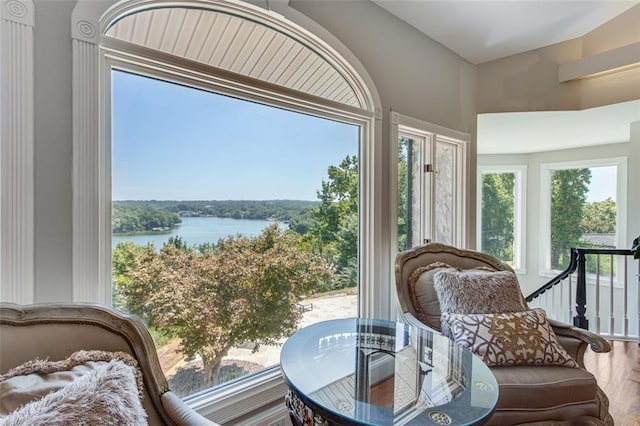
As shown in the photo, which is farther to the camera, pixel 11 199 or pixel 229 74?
pixel 229 74

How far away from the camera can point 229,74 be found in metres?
1.80

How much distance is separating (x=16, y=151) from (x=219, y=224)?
2.94 feet

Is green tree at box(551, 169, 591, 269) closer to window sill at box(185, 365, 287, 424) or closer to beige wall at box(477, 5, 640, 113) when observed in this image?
beige wall at box(477, 5, 640, 113)

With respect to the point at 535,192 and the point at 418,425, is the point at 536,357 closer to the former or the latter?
the point at 418,425

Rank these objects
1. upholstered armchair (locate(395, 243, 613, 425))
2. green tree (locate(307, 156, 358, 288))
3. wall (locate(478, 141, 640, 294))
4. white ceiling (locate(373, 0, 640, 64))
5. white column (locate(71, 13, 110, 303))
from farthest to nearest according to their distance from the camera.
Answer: wall (locate(478, 141, 640, 294)), white ceiling (locate(373, 0, 640, 64)), green tree (locate(307, 156, 358, 288)), upholstered armchair (locate(395, 243, 613, 425)), white column (locate(71, 13, 110, 303))

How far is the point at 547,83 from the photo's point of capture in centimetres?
327

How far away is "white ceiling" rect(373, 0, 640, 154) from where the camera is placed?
8.29 feet

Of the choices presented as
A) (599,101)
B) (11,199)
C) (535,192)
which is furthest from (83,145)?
(535,192)

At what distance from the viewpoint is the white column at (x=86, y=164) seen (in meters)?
1.35

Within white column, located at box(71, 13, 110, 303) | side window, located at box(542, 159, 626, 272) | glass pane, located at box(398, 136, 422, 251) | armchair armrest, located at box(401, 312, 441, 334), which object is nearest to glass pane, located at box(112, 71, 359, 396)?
white column, located at box(71, 13, 110, 303)

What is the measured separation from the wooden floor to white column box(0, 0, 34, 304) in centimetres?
323

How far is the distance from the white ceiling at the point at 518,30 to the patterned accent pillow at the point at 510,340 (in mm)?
2272

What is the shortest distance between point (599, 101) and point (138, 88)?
3975mm

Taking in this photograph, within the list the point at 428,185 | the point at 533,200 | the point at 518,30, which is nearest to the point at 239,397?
the point at 428,185
